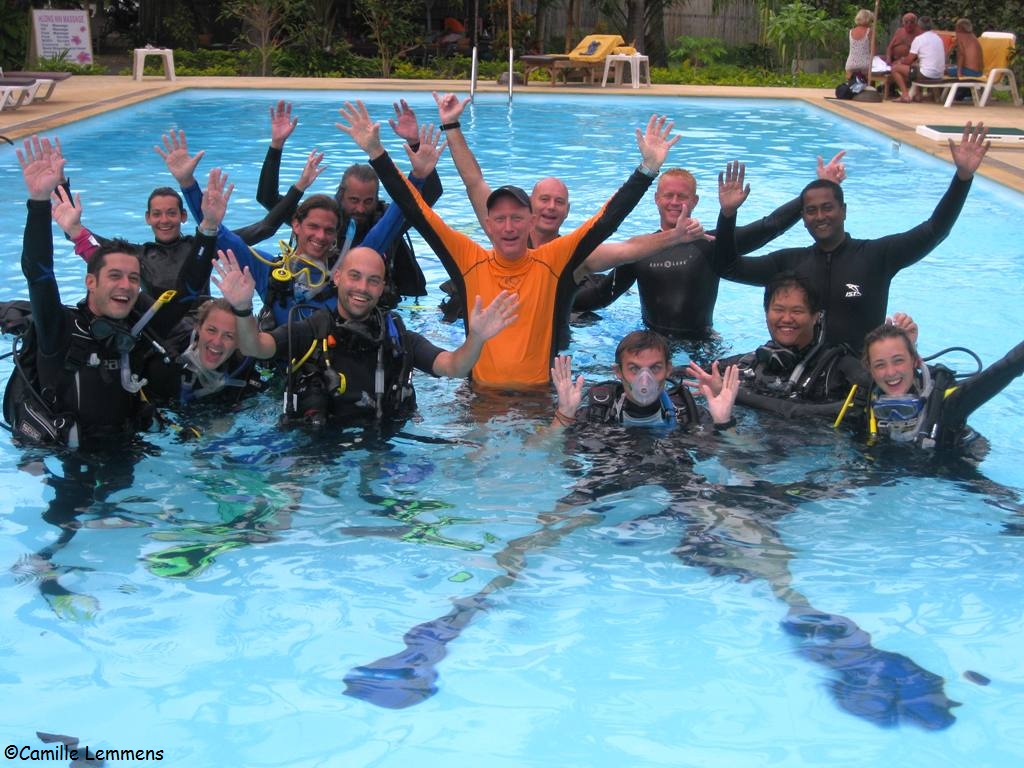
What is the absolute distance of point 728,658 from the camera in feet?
12.6

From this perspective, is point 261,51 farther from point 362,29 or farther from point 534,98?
point 534,98

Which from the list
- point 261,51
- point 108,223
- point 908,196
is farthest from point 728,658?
point 261,51

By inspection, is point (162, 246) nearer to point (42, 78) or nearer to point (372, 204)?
point (372, 204)

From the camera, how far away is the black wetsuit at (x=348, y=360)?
491cm

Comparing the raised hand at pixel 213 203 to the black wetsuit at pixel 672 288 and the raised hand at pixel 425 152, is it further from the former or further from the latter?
the black wetsuit at pixel 672 288

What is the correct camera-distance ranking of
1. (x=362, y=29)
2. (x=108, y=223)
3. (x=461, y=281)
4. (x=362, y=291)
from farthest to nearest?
(x=362, y=29) < (x=108, y=223) < (x=461, y=281) < (x=362, y=291)

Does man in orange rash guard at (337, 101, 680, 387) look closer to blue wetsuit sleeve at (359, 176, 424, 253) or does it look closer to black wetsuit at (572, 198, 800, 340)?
blue wetsuit sleeve at (359, 176, 424, 253)

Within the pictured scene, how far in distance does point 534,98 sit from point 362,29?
7.26m

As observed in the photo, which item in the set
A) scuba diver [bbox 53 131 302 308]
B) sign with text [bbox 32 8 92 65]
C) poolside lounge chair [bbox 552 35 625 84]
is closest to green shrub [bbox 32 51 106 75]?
sign with text [bbox 32 8 92 65]

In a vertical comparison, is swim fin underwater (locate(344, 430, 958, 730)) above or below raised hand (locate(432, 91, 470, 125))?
below

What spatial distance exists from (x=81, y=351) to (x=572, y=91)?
16.9 meters

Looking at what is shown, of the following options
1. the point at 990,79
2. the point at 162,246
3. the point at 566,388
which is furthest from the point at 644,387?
the point at 990,79

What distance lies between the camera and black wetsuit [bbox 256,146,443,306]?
6.21 m

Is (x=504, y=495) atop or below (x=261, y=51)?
below
